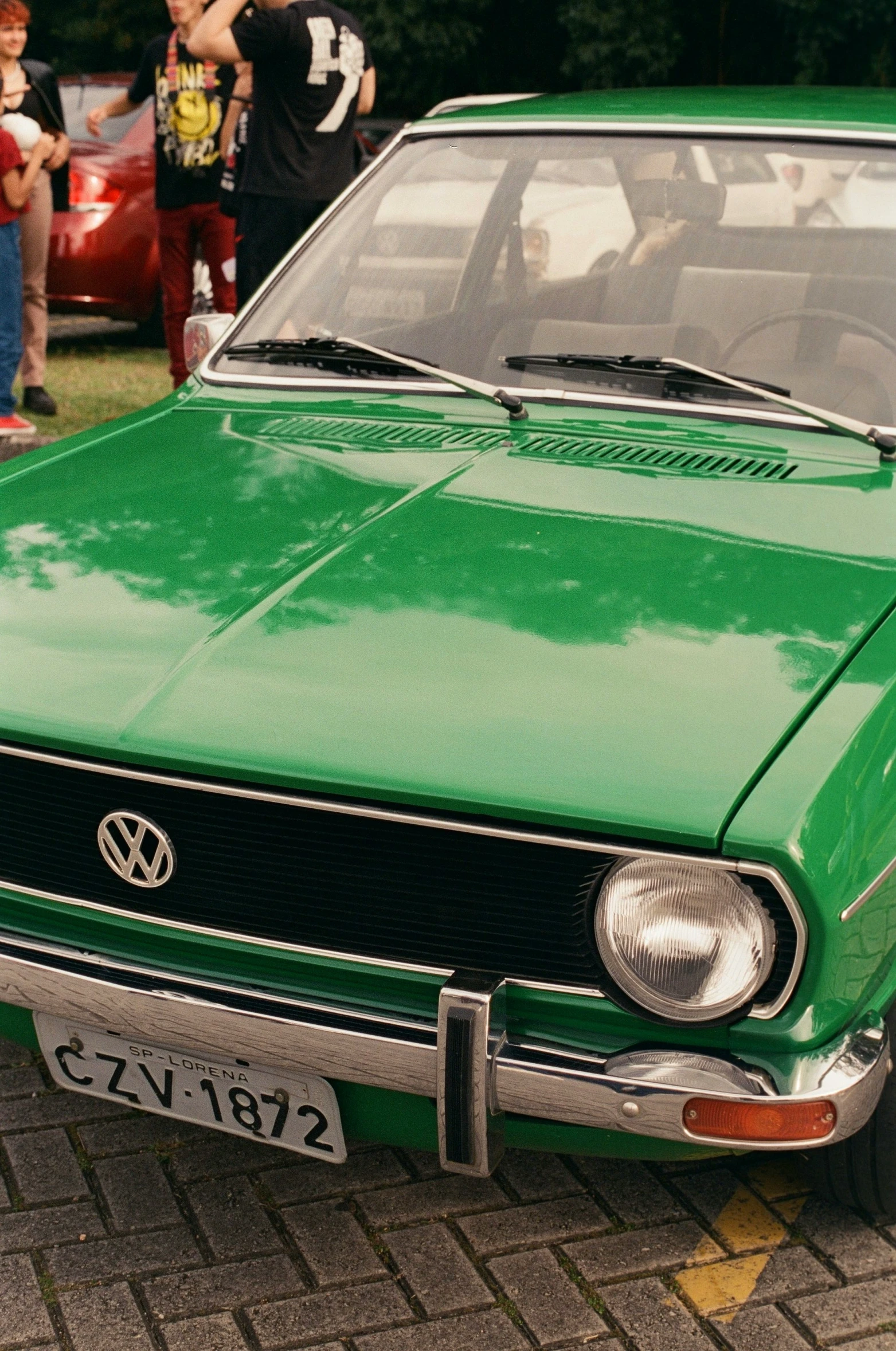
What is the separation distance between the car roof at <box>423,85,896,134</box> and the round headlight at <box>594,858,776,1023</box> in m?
2.18

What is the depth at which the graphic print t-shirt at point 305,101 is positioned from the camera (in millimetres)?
6320

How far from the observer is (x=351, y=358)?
3.63 metres

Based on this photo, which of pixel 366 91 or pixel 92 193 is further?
pixel 92 193

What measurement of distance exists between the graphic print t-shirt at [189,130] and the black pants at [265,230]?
1127 mm

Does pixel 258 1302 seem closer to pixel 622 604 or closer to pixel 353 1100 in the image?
pixel 353 1100

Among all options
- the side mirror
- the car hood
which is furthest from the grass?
the car hood

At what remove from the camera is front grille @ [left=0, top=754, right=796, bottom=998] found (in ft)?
7.37

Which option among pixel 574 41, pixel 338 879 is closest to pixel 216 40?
pixel 338 879

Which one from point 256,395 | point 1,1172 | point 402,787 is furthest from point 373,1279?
point 256,395

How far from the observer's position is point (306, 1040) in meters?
2.33

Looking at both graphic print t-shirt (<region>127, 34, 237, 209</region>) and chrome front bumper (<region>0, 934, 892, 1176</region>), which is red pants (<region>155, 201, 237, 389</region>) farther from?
chrome front bumper (<region>0, 934, 892, 1176</region>)

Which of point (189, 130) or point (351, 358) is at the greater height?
point (189, 130)

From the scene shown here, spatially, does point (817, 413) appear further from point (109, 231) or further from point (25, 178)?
point (109, 231)

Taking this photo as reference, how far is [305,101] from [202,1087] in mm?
5088
